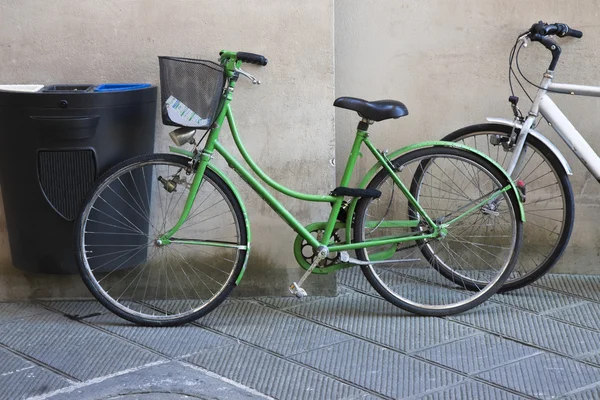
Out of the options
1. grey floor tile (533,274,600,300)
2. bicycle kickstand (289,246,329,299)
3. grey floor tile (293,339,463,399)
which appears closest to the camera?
grey floor tile (293,339,463,399)

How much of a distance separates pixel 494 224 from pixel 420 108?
81cm

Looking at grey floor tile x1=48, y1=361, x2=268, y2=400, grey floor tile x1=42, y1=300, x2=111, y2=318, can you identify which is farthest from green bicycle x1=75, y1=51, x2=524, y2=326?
grey floor tile x1=48, y1=361, x2=268, y2=400

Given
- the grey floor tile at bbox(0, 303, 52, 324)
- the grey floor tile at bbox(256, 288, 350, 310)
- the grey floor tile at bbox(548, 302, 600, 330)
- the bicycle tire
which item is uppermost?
the bicycle tire

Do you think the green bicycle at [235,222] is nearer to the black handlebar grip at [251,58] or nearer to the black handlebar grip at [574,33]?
the black handlebar grip at [251,58]

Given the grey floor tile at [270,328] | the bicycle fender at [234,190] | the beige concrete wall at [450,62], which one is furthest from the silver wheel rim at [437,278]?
the bicycle fender at [234,190]

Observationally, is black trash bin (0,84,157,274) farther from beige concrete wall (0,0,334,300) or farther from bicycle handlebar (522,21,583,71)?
bicycle handlebar (522,21,583,71)

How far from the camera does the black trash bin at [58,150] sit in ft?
13.9

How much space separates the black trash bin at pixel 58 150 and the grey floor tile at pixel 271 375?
104cm

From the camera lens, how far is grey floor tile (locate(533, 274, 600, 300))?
4.83 metres

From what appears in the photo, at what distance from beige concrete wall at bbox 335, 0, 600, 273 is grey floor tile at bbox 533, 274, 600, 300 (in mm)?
332

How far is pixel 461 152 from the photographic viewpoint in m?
4.42

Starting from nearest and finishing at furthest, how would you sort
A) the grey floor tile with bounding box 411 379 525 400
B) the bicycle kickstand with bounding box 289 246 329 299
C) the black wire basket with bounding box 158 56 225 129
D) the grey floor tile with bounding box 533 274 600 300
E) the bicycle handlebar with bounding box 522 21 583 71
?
the grey floor tile with bounding box 411 379 525 400, the black wire basket with bounding box 158 56 225 129, the bicycle kickstand with bounding box 289 246 329 299, the bicycle handlebar with bounding box 522 21 583 71, the grey floor tile with bounding box 533 274 600 300

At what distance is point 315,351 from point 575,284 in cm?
177

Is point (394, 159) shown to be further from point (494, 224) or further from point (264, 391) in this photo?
point (264, 391)
